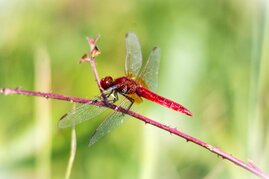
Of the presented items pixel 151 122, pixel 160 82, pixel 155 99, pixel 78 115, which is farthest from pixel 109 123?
pixel 160 82

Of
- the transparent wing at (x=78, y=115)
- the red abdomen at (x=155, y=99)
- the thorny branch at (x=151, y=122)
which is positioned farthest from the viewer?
the red abdomen at (x=155, y=99)

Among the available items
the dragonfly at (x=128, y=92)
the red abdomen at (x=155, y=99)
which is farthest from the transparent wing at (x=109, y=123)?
the red abdomen at (x=155, y=99)

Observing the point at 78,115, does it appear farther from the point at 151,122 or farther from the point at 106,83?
the point at 151,122

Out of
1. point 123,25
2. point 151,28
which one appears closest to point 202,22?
point 151,28

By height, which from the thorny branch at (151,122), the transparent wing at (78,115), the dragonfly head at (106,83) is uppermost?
the dragonfly head at (106,83)

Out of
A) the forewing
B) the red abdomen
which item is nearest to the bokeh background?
the red abdomen

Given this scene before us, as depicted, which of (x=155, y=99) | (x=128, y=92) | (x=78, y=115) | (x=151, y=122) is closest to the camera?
(x=151, y=122)

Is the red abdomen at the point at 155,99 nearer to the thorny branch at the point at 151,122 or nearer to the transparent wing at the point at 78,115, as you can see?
the transparent wing at the point at 78,115

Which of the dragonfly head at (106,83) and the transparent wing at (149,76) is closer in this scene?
the dragonfly head at (106,83)
